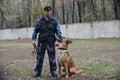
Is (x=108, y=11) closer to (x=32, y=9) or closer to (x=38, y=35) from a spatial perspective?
(x=32, y=9)

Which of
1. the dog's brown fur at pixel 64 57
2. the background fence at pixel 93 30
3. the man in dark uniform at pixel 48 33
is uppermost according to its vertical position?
the man in dark uniform at pixel 48 33

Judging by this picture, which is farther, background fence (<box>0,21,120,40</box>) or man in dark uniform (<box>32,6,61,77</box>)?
background fence (<box>0,21,120,40</box>)

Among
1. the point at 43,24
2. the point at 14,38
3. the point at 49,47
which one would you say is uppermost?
the point at 43,24

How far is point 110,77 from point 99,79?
10.7 inches

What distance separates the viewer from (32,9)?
51.2 metres

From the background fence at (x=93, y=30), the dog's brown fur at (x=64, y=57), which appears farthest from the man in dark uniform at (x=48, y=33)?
the background fence at (x=93, y=30)

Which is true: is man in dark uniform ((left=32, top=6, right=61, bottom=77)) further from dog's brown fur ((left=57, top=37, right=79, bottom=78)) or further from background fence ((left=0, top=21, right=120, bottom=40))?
background fence ((left=0, top=21, right=120, bottom=40))

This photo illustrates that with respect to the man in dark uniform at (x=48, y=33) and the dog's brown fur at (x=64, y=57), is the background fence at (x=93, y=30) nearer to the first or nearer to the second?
the man in dark uniform at (x=48, y=33)

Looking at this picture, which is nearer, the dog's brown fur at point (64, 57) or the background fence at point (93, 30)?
the dog's brown fur at point (64, 57)

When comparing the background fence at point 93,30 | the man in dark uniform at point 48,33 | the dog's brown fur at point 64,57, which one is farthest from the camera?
the background fence at point 93,30

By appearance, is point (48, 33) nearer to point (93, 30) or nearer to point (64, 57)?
point (64, 57)

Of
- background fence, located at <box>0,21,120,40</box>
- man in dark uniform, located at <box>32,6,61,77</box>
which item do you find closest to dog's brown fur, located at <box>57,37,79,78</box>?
man in dark uniform, located at <box>32,6,61,77</box>

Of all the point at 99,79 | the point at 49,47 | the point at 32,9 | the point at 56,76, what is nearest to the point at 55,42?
the point at 49,47

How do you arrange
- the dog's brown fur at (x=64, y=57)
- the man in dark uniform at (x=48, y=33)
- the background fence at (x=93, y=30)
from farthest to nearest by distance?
1. the background fence at (x=93, y=30)
2. the man in dark uniform at (x=48, y=33)
3. the dog's brown fur at (x=64, y=57)
